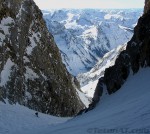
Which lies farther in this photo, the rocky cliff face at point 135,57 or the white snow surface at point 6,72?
the white snow surface at point 6,72

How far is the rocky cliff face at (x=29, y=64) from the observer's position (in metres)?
61.8

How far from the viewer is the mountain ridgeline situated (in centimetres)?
3384

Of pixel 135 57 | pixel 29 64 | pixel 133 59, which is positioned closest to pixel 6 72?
pixel 29 64

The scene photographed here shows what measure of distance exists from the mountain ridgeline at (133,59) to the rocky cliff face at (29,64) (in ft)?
65.6

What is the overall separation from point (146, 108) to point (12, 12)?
179 ft

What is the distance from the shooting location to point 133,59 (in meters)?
36.1

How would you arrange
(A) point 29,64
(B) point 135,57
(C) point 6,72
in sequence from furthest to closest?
(A) point 29,64 < (C) point 6,72 < (B) point 135,57

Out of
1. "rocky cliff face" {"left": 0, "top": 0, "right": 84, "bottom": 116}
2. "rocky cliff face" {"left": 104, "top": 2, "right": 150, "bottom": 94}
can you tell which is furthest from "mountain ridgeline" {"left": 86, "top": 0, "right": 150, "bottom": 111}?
"rocky cliff face" {"left": 0, "top": 0, "right": 84, "bottom": 116}

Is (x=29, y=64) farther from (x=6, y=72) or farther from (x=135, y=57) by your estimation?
(x=135, y=57)

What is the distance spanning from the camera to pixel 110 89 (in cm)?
3947

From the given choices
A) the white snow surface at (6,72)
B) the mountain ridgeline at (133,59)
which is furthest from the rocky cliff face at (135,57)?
the white snow surface at (6,72)

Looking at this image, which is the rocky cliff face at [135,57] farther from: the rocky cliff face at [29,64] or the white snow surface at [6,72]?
the white snow surface at [6,72]

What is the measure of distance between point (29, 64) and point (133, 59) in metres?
36.8

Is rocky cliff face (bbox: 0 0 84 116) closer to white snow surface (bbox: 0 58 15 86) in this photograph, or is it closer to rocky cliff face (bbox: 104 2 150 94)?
white snow surface (bbox: 0 58 15 86)
